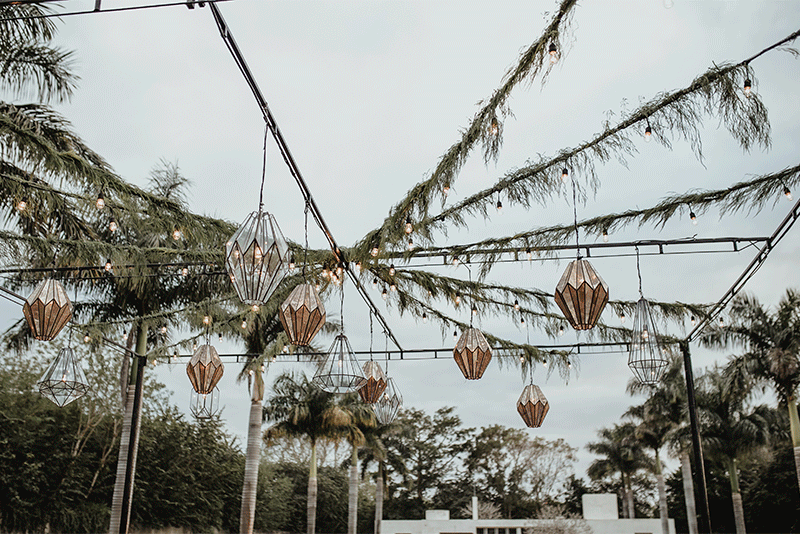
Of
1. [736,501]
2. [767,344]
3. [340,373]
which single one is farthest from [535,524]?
[340,373]

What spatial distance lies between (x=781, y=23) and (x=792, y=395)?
Result: 39.0 feet

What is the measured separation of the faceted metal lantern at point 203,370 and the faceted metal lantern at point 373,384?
1374 mm

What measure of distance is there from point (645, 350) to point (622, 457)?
68.8ft

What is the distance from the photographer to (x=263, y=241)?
3047mm

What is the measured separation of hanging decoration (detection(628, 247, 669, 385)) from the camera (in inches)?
227

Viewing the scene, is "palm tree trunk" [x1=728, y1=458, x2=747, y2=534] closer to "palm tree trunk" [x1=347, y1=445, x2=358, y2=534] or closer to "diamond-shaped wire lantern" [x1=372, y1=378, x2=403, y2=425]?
"palm tree trunk" [x1=347, y1=445, x2=358, y2=534]

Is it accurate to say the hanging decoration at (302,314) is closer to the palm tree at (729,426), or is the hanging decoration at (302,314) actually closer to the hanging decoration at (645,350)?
the hanging decoration at (645,350)

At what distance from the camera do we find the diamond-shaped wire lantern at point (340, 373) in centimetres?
502

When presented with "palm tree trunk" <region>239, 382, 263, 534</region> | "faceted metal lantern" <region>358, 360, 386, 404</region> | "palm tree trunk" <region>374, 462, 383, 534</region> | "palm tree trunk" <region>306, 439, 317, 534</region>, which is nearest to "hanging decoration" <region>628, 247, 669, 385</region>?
"faceted metal lantern" <region>358, 360, 386, 404</region>

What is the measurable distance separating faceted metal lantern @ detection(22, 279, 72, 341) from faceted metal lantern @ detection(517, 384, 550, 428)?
4.58 meters

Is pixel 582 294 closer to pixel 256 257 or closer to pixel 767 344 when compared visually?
pixel 256 257

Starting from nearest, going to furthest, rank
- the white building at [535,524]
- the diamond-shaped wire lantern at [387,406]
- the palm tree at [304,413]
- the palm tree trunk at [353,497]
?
1. the diamond-shaped wire lantern at [387,406]
2. the palm tree at [304,413]
3. the palm tree trunk at [353,497]
4. the white building at [535,524]

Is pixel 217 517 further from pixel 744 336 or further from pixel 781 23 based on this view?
pixel 781 23

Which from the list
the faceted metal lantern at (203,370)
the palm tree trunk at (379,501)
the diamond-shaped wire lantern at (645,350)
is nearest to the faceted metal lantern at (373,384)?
the faceted metal lantern at (203,370)
